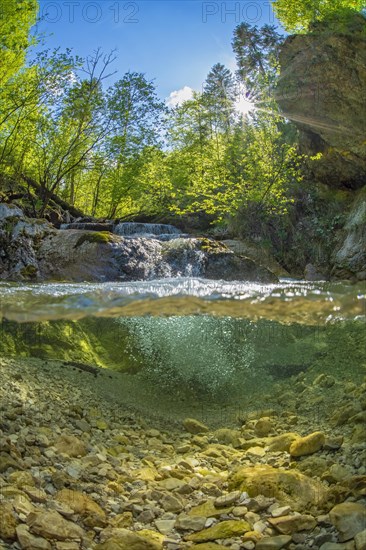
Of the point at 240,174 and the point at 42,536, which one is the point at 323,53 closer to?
the point at 240,174

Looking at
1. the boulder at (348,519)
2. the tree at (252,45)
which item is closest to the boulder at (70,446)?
the boulder at (348,519)

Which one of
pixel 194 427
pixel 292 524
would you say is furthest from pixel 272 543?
pixel 194 427

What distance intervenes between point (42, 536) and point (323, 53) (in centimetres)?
1824

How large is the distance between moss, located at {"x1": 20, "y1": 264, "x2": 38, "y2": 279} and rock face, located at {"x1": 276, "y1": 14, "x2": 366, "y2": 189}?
42.6 feet

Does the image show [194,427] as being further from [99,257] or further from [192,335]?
[192,335]

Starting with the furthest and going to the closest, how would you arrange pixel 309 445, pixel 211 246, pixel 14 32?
pixel 14 32
pixel 211 246
pixel 309 445

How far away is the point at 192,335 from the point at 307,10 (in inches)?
612

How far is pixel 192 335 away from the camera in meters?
12.9

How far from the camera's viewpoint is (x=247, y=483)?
4.42 m

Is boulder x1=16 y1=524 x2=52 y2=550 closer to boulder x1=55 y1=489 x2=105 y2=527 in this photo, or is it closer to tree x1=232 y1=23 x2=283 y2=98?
boulder x1=55 y1=489 x2=105 y2=527

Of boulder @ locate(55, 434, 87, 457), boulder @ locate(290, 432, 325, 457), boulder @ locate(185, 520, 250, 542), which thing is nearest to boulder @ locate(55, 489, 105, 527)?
boulder @ locate(185, 520, 250, 542)

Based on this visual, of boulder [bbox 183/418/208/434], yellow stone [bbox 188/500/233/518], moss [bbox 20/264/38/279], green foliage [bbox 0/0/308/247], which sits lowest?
boulder [bbox 183/418/208/434]

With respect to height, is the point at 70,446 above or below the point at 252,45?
below

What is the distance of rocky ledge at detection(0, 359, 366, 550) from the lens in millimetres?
3607
